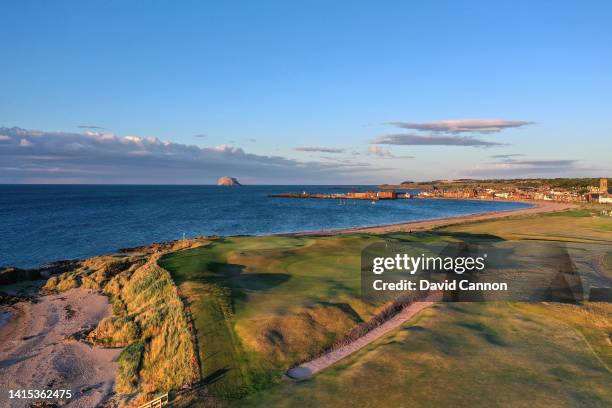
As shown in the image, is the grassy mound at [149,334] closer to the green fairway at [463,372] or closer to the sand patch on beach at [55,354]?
the sand patch on beach at [55,354]

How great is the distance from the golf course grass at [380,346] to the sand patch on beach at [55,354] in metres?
5.79

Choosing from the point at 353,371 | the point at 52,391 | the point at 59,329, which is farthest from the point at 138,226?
the point at 353,371

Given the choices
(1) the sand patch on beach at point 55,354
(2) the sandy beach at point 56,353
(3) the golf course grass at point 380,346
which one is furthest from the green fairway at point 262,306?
(1) the sand patch on beach at point 55,354

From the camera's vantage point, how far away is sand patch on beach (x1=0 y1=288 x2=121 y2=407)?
19406mm

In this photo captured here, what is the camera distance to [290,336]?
18.8 meters

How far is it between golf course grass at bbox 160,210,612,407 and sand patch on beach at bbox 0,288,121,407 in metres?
5.79

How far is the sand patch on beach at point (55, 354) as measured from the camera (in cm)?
1941

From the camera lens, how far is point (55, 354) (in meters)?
23.1

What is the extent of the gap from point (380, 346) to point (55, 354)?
764 inches

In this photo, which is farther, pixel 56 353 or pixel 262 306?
pixel 56 353

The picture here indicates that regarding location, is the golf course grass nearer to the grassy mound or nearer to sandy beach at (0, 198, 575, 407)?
the grassy mound

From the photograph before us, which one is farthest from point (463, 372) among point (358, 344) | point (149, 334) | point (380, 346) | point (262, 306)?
point (149, 334)

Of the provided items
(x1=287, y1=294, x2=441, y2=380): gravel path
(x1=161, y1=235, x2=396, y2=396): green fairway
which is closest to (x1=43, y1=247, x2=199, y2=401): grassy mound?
(x1=161, y1=235, x2=396, y2=396): green fairway

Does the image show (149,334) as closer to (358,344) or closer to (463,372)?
(358,344)
